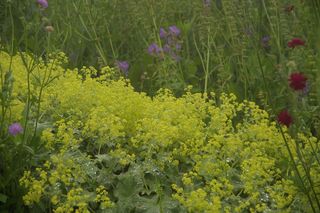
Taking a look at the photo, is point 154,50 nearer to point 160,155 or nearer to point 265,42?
point 265,42

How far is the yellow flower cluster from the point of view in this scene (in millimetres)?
2508

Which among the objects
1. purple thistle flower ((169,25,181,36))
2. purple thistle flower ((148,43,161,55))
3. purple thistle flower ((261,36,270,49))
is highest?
purple thistle flower ((169,25,181,36))

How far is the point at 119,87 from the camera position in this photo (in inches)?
128

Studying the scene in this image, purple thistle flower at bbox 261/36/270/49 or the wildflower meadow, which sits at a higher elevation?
purple thistle flower at bbox 261/36/270/49

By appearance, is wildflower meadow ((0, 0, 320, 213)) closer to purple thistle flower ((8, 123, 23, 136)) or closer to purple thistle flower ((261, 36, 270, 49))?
purple thistle flower ((8, 123, 23, 136))

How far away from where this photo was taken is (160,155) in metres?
2.69

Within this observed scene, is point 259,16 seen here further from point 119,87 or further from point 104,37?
point 119,87

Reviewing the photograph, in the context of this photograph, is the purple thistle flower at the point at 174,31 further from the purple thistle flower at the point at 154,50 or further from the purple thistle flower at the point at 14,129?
the purple thistle flower at the point at 14,129

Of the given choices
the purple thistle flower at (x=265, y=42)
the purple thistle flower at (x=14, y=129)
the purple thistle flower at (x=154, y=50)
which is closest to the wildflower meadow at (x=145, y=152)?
the purple thistle flower at (x=14, y=129)

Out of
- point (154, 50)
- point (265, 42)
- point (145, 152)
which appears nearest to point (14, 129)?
point (145, 152)

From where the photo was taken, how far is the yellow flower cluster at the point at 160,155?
98.7 inches

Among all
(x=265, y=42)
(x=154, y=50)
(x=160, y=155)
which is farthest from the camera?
(x=265, y=42)

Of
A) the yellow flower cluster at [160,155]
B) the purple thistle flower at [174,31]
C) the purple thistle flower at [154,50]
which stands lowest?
the yellow flower cluster at [160,155]

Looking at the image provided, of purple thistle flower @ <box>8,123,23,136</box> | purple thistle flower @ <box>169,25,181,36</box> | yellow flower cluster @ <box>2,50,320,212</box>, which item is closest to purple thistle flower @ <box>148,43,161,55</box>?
purple thistle flower @ <box>169,25,181,36</box>
